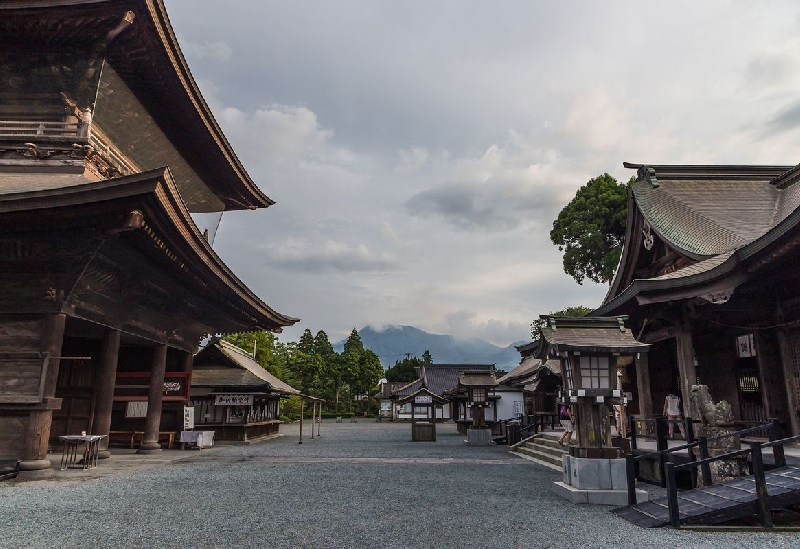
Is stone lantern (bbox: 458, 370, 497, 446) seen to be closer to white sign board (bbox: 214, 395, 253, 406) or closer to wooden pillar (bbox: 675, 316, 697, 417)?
white sign board (bbox: 214, 395, 253, 406)

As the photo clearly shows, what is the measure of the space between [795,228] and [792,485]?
175 inches

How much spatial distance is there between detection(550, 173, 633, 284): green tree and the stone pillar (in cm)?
3133

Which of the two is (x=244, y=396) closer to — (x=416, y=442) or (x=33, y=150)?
(x=416, y=442)

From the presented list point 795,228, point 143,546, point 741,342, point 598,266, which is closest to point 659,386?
point 741,342

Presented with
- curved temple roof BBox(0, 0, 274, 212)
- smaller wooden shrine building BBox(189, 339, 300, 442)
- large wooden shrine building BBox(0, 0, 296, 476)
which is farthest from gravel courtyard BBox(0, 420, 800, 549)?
smaller wooden shrine building BBox(189, 339, 300, 442)

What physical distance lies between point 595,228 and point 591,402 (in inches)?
1095

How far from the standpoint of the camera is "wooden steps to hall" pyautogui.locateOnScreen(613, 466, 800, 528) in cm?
652

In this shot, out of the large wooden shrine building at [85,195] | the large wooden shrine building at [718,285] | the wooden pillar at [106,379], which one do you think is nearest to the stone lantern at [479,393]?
the large wooden shrine building at [718,285]

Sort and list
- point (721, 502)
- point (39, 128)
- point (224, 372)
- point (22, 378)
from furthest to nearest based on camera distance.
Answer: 1. point (224, 372)
2. point (39, 128)
3. point (22, 378)
4. point (721, 502)

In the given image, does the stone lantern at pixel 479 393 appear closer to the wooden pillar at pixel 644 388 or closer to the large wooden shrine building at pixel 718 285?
the large wooden shrine building at pixel 718 285

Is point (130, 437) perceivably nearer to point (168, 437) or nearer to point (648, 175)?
point (168, 437)

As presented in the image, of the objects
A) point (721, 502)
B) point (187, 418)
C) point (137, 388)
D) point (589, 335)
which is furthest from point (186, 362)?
point (721, 502)

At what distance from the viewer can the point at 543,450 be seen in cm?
1670

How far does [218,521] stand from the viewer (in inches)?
272
